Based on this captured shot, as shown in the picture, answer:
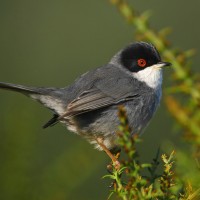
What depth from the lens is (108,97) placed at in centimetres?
467

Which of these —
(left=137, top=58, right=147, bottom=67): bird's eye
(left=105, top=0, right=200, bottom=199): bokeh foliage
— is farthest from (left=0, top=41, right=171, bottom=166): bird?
(left=105, top=0, right=200, bottom=199): bokeh foliage

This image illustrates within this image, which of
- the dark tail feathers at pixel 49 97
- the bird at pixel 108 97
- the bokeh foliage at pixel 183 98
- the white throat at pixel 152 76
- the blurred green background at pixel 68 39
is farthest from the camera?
the blurred green background at pixel 68 39

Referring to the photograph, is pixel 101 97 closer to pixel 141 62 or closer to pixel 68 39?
pixel 141 62

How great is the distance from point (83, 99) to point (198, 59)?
3386 mm

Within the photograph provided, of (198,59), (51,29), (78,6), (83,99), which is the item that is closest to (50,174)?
(83,99)

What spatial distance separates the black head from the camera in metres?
4.73

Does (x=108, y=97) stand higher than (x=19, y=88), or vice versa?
(x=19, y=88)

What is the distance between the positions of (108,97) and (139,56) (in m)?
0.52

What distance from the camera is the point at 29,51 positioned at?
838cm

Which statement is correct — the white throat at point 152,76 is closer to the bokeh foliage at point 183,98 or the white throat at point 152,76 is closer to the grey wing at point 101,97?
the grey wing at point 101,97

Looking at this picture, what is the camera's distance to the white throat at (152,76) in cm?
481

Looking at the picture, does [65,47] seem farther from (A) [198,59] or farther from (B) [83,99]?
(B) [83,99]

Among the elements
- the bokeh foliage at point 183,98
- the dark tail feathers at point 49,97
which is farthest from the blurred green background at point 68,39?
the bokeh foliage at point 183,98

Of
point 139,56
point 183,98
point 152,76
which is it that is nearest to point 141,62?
point 139,56
